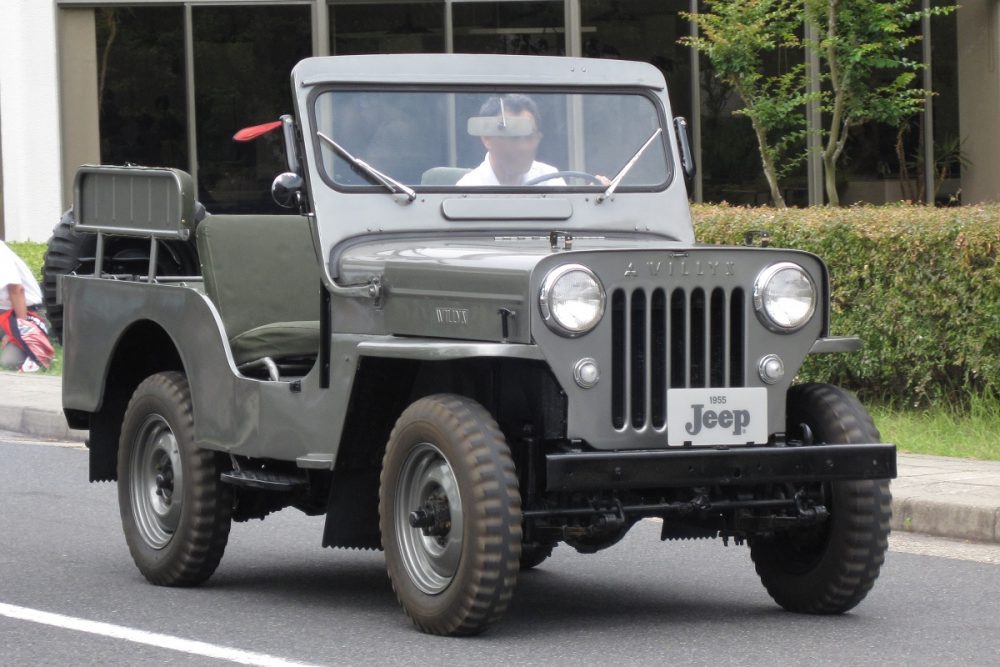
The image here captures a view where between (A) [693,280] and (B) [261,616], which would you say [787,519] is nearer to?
(A) [693,280]

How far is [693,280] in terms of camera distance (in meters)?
6.01

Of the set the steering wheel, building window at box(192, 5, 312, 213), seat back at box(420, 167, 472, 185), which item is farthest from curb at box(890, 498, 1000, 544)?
building window at box(192, 5, 312, 213)

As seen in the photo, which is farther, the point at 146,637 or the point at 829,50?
the point at 829,50

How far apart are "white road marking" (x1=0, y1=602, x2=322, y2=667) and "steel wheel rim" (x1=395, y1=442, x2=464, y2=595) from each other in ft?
1.95

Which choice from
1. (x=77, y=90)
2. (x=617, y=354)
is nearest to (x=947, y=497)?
(x=617, y=354)

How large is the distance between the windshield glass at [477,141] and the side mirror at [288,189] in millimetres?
143

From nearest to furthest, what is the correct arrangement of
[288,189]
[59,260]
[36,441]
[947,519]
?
[288,189] < [947,519] < [59,260] < [36,441]

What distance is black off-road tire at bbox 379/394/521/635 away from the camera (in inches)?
225

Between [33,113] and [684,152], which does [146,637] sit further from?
[33,113]

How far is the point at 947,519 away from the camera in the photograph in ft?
28.8

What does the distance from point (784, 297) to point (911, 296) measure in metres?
5.57

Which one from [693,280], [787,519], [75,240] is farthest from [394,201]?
[75,240]

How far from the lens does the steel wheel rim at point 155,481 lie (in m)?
7.38

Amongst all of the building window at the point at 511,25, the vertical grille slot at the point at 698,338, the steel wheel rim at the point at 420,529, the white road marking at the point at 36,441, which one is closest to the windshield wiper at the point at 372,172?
the steel wheel rim at the point at 420,529
